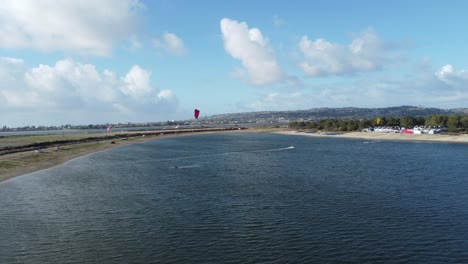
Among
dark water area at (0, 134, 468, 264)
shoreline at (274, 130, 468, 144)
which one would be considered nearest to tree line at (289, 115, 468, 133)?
shoreline at (274, 130, 468, 144)

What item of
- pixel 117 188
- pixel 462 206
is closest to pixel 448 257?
pixel 462 206

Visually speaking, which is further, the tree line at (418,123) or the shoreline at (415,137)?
the tree line at (418,123)

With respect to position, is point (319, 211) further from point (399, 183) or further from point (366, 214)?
point (399, 183)

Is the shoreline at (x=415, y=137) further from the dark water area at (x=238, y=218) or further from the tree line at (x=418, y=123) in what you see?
the dark water area at (x=238, y=218)

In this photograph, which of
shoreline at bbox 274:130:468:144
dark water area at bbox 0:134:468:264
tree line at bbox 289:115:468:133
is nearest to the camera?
dark water area at bbox 0:134:468:264

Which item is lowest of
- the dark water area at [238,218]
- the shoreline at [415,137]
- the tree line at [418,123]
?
the dark water area at [238,218]

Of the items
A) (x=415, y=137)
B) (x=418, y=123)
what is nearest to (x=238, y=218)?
(x=415, y=137)

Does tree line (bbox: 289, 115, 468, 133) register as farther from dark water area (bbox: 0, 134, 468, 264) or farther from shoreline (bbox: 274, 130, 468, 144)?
dark water area (bbox: 0, 134, 468, 264)

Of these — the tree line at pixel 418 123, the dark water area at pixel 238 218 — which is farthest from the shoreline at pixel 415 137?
the dark water area at pixel 238 218

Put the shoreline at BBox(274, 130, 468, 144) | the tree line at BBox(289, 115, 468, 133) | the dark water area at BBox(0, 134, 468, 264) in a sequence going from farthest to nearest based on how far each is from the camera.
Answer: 1. the tree line at BBox(289, 115, 468, 133)
2. the shoreline at BBox(274, 130, 468, 144)
3. the dark water area at BBox(0, 134, 468, 264)
